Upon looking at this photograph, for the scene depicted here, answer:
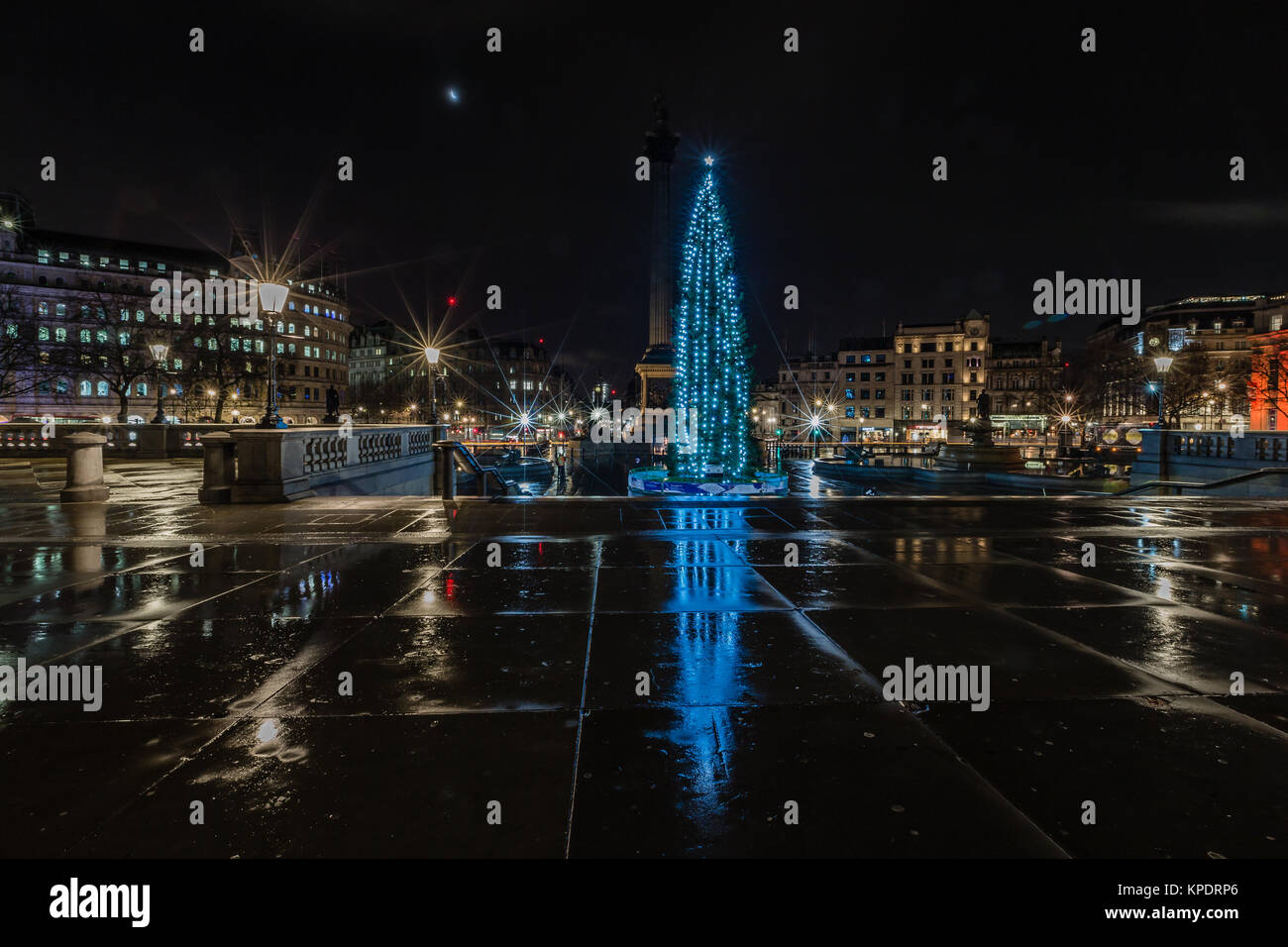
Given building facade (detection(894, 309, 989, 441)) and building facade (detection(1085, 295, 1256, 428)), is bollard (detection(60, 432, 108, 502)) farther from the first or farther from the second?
building facade (detection(894, 309, 989, 441))

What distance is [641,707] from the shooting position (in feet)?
11.9

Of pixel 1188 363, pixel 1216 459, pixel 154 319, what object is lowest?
pixel 1216 459

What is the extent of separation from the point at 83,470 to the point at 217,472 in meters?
2.83

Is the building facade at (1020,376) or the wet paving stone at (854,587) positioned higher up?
the building facade at (1020,376)

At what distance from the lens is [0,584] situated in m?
6.55

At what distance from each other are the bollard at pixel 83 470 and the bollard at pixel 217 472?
2.12 meters

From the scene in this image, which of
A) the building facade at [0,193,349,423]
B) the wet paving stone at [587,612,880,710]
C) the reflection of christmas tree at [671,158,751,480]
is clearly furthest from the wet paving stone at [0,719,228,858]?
the building facade at [0,193,349,423]

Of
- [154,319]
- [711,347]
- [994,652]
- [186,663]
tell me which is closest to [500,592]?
[186,663]

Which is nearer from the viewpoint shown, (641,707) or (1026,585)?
(641,707)

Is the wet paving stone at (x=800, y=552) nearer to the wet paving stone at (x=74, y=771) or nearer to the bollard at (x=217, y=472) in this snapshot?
the wet paving stone at (x=74, y=771)

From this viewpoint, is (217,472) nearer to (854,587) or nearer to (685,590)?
(685,590)

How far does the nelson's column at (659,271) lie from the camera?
165ft

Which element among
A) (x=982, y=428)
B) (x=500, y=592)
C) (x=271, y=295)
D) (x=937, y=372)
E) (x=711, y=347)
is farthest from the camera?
(x=937, y=372)

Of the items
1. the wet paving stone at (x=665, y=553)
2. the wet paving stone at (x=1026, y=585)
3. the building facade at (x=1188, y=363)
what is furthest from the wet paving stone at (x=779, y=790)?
the building facade at (x=1188, y=363)
